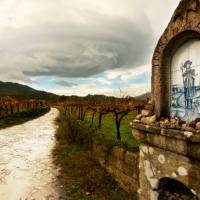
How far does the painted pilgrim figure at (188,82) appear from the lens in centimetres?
432

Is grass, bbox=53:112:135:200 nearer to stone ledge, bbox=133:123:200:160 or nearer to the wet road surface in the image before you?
the wet road surface

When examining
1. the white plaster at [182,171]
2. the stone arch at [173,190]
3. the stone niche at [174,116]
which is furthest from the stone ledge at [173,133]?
the stone arch at [173,190]

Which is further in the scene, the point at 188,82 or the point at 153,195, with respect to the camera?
the point at 153,195

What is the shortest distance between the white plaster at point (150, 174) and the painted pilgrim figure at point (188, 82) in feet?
4.29

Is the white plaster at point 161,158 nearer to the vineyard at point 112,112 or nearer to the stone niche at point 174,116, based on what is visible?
the stone niche at point 174,116

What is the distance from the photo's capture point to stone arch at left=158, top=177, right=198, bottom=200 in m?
4.57

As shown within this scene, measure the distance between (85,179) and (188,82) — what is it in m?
5.24

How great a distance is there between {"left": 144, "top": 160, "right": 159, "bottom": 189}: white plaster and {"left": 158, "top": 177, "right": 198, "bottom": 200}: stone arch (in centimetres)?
9

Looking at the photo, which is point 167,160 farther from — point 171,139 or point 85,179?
point 85,179

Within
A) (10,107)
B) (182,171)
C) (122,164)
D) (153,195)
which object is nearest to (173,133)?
(182,171)

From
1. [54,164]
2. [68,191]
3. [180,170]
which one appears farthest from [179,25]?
[54,164]

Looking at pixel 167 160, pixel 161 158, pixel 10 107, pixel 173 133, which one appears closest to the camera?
pixel 173 133

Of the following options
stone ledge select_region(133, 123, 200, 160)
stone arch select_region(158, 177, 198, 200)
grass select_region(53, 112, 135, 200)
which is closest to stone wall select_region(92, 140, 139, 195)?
grass select_region(53, 112, 135, 200)

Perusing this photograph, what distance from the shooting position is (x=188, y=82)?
4.42 meters
